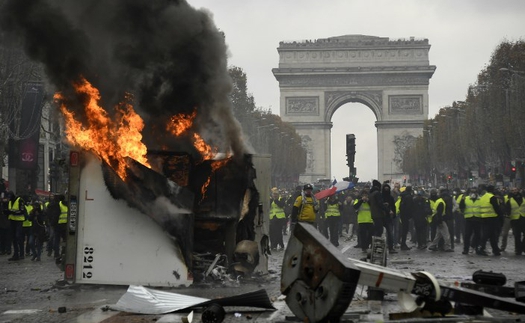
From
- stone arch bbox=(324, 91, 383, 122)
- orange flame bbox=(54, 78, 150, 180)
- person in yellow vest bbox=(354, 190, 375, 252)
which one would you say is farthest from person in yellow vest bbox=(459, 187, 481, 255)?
stone arch bbox=(324, 91, 383, 122)

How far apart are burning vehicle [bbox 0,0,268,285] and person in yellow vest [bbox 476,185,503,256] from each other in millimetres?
9221

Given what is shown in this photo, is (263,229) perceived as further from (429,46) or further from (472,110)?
(429,46)

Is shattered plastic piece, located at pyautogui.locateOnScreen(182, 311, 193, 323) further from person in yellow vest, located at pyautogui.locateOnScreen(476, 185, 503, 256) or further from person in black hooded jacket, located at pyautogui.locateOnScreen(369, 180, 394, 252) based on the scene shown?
person in yellow vest, located at pyautogui.locateOnScreen(476, 185, 503, 256)

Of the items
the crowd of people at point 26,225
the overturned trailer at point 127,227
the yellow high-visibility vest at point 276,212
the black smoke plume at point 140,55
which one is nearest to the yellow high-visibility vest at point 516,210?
the yellow high-visibility vest at point 276,212

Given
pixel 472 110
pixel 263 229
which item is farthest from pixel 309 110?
pixel 263 229

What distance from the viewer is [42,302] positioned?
11656 millimetres

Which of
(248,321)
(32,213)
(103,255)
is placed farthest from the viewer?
(32,213)

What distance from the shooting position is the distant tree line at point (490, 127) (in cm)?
4797

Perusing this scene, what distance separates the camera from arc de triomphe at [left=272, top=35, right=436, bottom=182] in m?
109

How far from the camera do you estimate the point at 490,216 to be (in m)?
21.6

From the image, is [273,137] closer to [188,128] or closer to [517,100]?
[517,100]

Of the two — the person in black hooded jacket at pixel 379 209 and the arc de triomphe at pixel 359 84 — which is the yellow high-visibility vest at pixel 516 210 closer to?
the person in black hooded jacket at pixel 379 209

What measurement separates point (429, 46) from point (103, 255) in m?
102

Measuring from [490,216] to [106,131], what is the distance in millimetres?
11582
